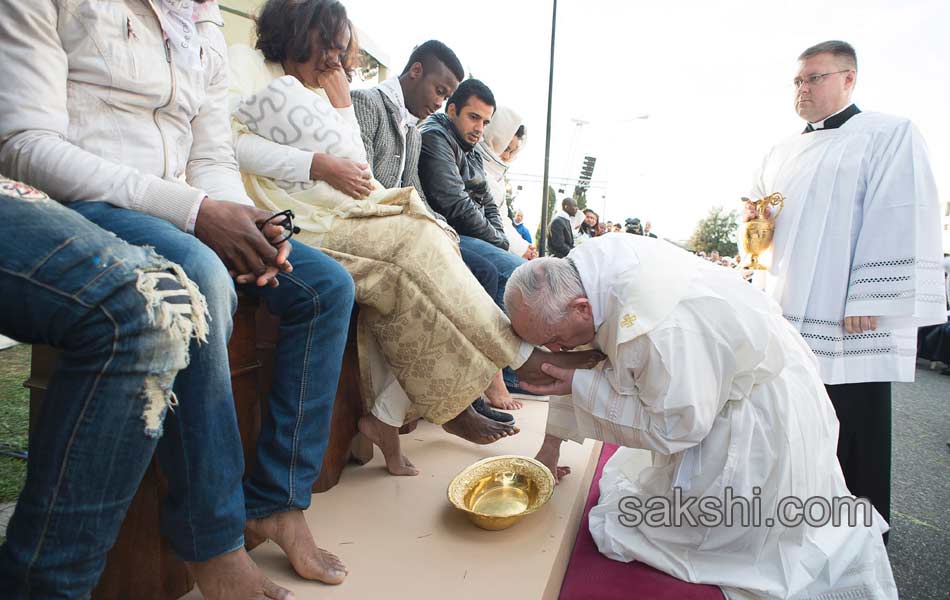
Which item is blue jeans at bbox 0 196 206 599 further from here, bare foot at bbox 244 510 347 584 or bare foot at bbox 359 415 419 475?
bare foot at bbox 359 415 419 475

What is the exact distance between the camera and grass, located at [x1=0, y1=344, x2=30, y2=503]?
7.59ft

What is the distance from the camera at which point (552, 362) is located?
6.55ft

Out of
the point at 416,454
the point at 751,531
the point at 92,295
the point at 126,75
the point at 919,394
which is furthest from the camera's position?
the point at 919,394

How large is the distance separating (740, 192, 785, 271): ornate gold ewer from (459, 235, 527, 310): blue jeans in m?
1.38

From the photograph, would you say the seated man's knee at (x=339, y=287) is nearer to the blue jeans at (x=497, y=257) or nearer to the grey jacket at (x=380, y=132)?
the grey jacket at (x=380, y=132)

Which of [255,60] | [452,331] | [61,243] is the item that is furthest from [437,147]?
[61,243]

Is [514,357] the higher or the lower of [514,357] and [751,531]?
the higher

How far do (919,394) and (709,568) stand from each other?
6075mm

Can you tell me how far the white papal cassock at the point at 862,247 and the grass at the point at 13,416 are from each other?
11.5 feet

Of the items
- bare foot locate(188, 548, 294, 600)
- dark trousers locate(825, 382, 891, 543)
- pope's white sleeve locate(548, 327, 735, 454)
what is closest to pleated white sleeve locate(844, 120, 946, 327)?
dark trousers locate(825, 382, 891, 543)

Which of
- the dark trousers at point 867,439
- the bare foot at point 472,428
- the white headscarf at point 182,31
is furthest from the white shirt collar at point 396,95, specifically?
the dark trousers at point 867,439

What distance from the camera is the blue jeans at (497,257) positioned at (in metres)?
3.35

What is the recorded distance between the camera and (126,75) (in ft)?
4.61

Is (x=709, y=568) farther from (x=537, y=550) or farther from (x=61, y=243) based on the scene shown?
(x=61, y=243)
